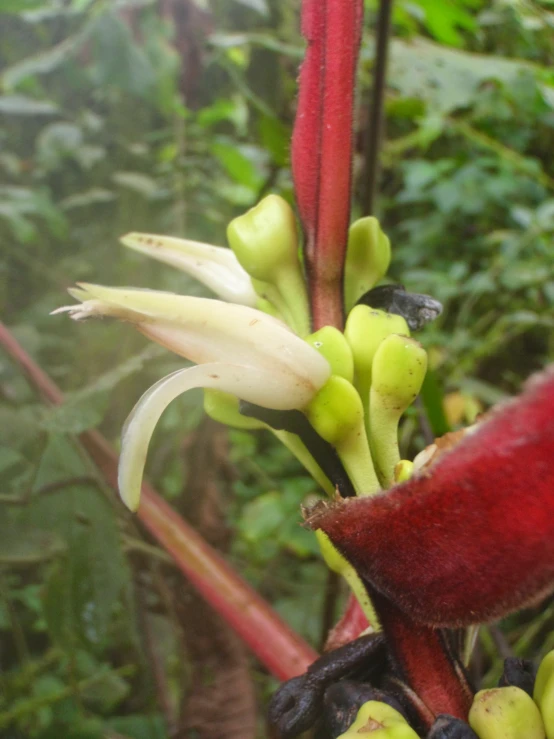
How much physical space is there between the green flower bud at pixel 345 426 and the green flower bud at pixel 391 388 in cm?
1

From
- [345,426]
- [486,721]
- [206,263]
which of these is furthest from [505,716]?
[206,263]

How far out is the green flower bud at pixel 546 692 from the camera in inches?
8.9

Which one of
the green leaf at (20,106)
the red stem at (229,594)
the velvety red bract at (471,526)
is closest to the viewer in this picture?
the velvety red bract at (471,526)

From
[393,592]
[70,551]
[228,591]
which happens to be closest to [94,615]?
[70,551]

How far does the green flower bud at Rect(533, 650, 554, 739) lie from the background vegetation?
0.37 meters

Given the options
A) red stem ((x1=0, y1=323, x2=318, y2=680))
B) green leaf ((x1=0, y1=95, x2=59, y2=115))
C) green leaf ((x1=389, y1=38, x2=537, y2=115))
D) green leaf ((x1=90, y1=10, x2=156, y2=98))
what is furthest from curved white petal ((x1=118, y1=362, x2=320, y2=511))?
green leaf ((x1=0, y1=95, x2=59, y2=115))

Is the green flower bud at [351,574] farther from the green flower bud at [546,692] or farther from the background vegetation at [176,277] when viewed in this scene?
the background vegetation at [176,277]

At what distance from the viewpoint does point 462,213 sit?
155 centimetres

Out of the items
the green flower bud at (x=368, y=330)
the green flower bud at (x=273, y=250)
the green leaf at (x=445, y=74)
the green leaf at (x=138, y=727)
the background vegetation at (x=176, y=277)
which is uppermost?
the green leaf at (x=445, y=74)

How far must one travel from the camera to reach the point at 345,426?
247 mm

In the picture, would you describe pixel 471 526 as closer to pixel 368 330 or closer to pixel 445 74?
pixel 368 330

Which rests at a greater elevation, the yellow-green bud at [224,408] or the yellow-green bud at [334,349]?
the yellow-green bud at [334,349]

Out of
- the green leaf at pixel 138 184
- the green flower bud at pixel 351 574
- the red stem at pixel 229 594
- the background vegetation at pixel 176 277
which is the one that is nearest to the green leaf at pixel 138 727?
the background vegetation at pixel 176 277

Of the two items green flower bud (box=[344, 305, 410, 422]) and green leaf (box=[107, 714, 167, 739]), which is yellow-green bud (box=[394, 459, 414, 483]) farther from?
green leaf (box=[107, 714, 167, 739])
